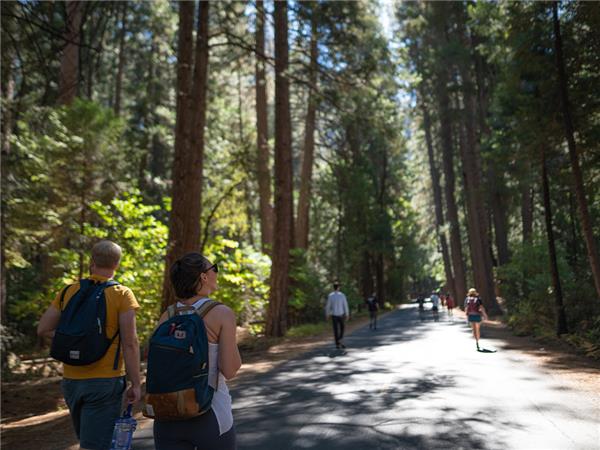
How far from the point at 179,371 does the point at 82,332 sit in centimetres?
97

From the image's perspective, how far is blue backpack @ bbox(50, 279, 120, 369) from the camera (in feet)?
10.2

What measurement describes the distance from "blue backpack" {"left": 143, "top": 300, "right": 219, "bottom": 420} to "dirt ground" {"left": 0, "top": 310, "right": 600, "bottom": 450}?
4.10 metres

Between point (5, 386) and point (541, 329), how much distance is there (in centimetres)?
1645

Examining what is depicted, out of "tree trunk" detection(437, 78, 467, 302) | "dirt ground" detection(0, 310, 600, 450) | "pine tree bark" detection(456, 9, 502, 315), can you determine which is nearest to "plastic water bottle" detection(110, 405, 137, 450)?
"dirt ground" detection(0, 310, 600, 450)

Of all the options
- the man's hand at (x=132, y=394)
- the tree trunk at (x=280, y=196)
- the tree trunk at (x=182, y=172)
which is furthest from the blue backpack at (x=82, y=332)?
the tree trunk at (x=280, y=196)

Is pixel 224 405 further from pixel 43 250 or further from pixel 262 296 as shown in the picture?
pixel 262 296

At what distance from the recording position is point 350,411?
6727 millimetres

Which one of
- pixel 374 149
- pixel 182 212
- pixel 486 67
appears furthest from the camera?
pixel 374 149

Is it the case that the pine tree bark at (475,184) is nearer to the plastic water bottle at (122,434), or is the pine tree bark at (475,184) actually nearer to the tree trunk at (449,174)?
the tree trunk at (449,174)

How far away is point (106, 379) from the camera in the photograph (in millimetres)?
3238

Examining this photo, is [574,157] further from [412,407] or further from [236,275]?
[236,275]

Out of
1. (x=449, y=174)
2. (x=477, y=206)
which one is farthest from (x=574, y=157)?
(x=449, y=174)

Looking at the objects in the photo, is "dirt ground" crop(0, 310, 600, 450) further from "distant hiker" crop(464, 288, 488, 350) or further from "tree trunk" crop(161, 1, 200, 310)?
"tree trunk" crop(161, 1, 200, 310)

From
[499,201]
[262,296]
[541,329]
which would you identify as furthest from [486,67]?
[262,296]
